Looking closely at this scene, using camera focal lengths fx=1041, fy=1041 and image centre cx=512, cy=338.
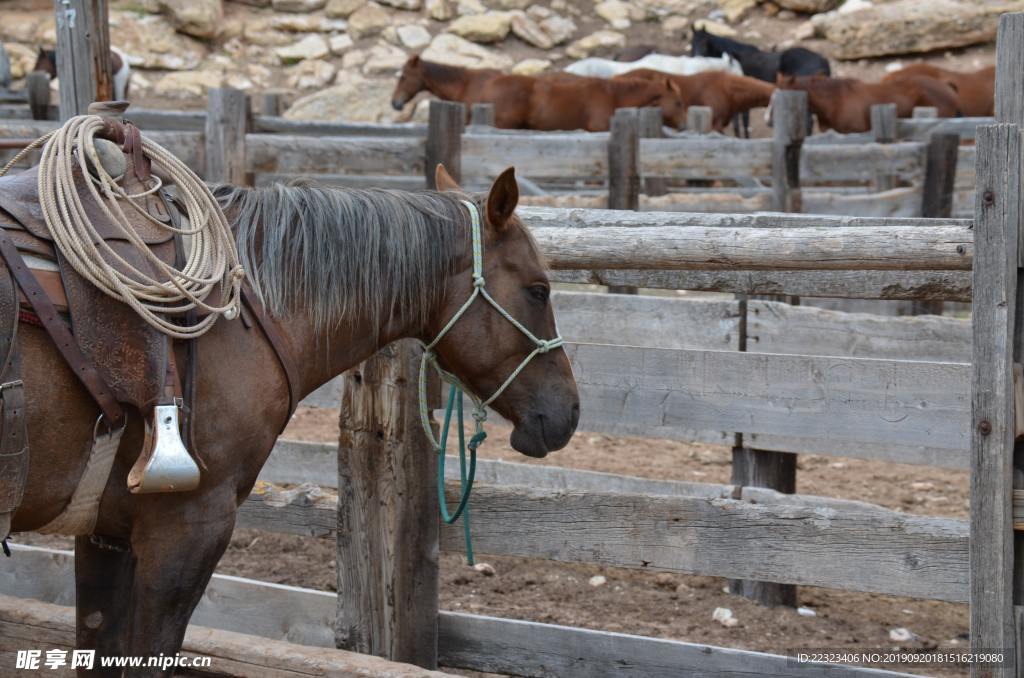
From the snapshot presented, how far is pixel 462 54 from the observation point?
2028cm

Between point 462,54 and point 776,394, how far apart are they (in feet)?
59.8

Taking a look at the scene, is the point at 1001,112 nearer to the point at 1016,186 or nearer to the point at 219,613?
the point at 1016,186

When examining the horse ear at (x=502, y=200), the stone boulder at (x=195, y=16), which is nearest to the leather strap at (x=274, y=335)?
the horse ear at (x=502, y=200)

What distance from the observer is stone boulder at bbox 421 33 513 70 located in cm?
2016

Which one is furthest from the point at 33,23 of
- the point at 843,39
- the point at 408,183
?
the point at 843,39

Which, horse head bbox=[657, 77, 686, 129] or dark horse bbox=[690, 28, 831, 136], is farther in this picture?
dark horse bbox=[690, 28, 831, 136]

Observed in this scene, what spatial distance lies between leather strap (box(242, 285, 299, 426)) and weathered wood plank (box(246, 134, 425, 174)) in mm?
4140

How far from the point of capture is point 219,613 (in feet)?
11.3

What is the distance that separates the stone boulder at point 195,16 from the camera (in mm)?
19453

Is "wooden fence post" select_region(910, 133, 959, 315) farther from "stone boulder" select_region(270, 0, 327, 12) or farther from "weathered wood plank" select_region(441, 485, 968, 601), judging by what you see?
"stone boulder" select_region(270, 0, 327, 12)

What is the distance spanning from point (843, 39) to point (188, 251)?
2074 cm

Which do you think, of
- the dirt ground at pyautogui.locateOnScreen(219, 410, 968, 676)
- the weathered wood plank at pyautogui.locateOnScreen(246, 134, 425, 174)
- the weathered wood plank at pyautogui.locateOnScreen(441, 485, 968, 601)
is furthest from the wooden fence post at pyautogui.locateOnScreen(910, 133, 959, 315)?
the weathered wood plank at pyautogui.locateOnScreen(441, 485, 968, 601)

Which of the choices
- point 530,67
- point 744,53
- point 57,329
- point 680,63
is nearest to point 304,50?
point 530,67

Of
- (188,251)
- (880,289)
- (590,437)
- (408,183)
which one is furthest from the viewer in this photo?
(408,183)
